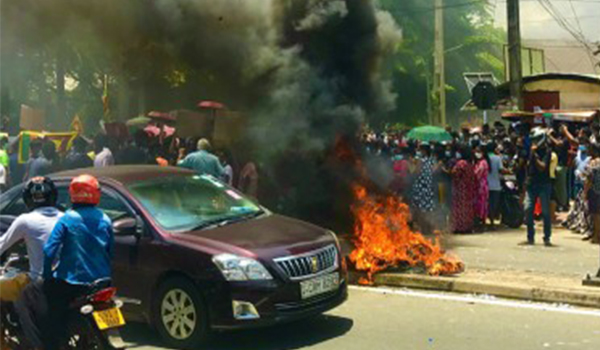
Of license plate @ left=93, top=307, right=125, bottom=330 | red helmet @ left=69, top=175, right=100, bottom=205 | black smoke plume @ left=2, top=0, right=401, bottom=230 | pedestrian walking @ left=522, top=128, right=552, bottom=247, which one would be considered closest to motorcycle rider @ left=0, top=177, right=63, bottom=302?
red helmet @ left=69, top=175, right=100, bottom=205

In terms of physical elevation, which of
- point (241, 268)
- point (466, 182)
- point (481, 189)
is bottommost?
point (241, 268)

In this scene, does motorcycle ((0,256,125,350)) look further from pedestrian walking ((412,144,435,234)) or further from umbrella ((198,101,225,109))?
umbrella ((198,101,225,109))

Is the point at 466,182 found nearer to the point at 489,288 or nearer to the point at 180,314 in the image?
the point at 489,288

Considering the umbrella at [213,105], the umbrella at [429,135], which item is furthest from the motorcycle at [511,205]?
the umbrella at [213,105]

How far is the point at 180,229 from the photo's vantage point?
631 cm

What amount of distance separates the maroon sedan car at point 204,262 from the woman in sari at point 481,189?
6.87 meters

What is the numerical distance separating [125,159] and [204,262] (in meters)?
6.90

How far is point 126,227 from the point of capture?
621cm

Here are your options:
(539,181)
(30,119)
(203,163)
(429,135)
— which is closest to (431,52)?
(429,135)

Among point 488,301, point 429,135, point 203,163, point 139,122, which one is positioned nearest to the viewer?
point 488,301

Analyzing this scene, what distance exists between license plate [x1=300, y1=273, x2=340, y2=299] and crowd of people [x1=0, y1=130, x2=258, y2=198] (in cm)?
420

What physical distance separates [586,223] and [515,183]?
1721 mm

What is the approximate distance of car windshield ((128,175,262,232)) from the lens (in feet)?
21.2

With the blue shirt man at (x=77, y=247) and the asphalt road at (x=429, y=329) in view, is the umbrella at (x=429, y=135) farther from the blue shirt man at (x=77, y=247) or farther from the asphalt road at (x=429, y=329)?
the blue shirt man at (x=77, y=247)
